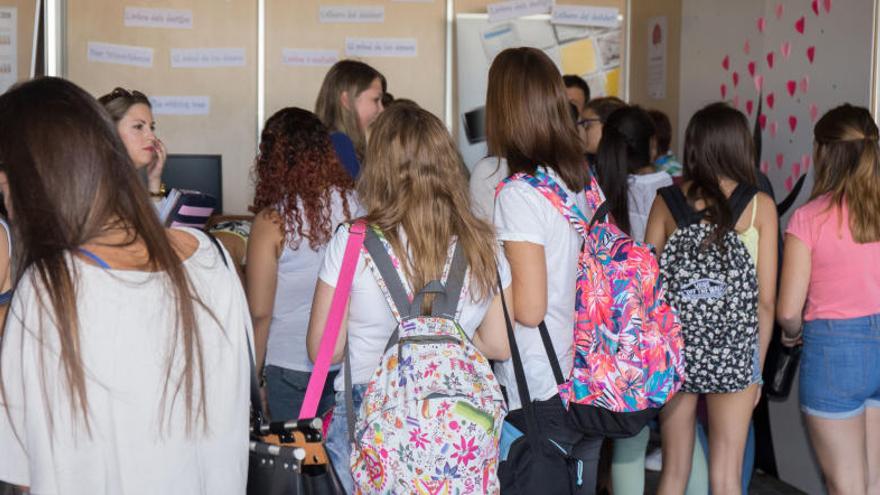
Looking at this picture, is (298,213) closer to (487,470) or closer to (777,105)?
(487,470)

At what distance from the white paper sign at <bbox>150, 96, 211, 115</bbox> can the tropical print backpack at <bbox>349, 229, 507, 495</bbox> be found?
4.18 metres

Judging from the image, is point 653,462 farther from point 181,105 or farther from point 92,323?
point 92,323

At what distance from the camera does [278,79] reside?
244 inches

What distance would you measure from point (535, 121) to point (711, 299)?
0.91 meters

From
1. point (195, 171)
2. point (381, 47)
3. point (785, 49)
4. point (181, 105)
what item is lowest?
point (195, 171)

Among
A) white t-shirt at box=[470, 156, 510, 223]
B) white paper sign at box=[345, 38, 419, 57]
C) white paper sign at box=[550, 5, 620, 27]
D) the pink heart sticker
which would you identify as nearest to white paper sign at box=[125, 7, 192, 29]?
white paper sign at box=[345, 38, 419, 57]

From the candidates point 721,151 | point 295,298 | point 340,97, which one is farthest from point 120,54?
point 721,151

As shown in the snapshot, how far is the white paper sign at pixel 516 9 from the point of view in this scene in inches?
248

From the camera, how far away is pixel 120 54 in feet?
19.7

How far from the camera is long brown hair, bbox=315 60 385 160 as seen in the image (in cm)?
390

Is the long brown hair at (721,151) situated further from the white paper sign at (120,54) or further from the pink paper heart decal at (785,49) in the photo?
the white paper sign at (120,54)

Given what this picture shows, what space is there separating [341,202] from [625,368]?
1008mm

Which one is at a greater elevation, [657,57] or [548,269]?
[657,57]

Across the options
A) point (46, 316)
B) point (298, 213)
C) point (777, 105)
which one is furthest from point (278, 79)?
point (46, 316)
